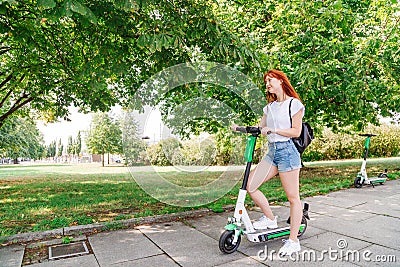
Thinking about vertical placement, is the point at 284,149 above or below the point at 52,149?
below

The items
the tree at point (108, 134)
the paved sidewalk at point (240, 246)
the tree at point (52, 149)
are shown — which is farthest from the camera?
the tree at point (52, 149)

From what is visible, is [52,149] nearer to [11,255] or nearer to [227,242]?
[11,255]

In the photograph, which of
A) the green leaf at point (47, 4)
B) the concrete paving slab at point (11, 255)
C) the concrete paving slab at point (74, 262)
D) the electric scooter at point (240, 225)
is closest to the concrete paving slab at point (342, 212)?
the electric scooter at point (240, 225)

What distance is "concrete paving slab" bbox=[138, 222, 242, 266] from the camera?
304 centimetres

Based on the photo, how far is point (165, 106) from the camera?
402 centimetres

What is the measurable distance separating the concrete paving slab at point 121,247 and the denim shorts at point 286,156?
61.5 inches

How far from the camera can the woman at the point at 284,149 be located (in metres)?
3.00

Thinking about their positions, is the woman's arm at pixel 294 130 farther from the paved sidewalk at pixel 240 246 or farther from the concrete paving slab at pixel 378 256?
the concrete paving slab at pixel 378 256

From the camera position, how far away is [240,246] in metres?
3.38

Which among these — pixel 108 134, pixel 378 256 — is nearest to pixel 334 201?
pixel 378 256

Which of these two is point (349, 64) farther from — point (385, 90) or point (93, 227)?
point (93, 227)

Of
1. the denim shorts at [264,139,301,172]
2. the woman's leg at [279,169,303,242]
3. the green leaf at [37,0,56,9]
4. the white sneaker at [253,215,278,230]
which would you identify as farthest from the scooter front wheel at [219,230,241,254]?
the green leaf at [37,0,56,9]

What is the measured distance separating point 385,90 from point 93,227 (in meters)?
7.21

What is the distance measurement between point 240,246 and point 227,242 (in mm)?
309
